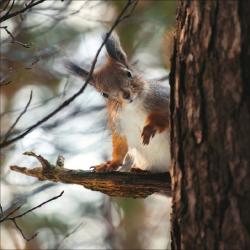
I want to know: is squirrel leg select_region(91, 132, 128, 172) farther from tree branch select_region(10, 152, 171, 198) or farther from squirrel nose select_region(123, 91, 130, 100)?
tree branch select_region(10, 152, 171, 198)

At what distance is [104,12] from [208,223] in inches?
127

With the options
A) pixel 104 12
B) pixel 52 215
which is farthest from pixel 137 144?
pixel 52 215

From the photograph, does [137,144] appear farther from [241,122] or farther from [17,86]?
[17,86]

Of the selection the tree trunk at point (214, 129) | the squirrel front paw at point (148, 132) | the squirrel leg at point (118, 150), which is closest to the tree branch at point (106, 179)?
the squirrel front paw at point (148, 132)

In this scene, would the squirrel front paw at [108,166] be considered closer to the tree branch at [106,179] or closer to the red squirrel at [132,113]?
the red squirrel at [132,113]

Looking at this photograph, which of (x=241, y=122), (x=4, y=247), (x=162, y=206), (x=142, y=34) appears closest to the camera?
(x=241, y=122)

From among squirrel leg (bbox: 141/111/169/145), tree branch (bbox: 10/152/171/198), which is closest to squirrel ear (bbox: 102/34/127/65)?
squirrel leg (bbox: 141/111/169/145)

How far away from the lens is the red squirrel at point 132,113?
263 centimetres

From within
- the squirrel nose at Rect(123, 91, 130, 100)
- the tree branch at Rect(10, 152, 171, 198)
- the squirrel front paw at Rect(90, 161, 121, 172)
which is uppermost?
the squirrel nose at Rect(123, 91, 130, 100)

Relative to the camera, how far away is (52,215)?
17.0 ft

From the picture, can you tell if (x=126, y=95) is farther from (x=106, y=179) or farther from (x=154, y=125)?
(x=106, y=179)

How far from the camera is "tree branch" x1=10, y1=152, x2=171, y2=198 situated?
233 centimetres

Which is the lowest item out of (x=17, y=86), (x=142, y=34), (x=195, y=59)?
(x=195, y=59)

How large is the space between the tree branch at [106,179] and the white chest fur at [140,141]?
21cm
